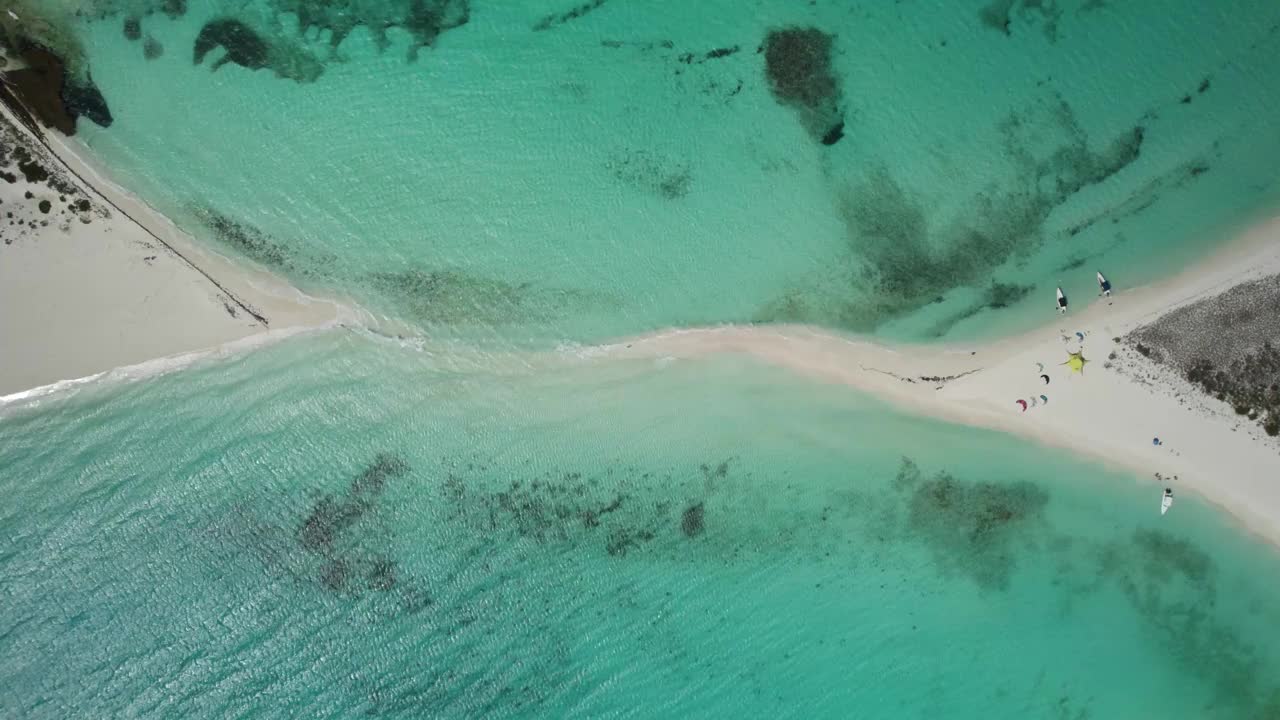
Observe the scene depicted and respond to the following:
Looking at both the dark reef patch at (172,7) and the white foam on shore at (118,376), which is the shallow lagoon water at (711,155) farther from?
the white foam on shore at (118,376)

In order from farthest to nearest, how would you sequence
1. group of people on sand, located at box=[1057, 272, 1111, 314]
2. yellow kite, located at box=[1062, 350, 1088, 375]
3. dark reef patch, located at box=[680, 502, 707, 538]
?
1. dark reef patch, located at box=[680, 502, 707, 538]
2. group of people on sand, located at box=[1057, 272, 1111, 314]
3. yellow kite, located at box=[1062, 350, 1088, 375]

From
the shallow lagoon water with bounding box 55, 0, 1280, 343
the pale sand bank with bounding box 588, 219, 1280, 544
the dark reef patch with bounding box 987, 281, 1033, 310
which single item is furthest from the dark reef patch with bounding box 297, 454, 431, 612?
the dark reef patch with bounding box 987, 281, 1033, 310

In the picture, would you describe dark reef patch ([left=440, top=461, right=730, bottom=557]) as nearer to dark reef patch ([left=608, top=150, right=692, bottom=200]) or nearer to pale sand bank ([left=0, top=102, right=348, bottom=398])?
pale sand bank ([left=0, top=102, right=348, bottom=398])

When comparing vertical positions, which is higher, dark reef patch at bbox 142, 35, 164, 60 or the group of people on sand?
dark reef patch at bbox 142, 35, 164, 60

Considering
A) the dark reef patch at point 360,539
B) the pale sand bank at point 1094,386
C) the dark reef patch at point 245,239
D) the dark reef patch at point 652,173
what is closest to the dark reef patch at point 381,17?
the dark reef patch at point 245,239

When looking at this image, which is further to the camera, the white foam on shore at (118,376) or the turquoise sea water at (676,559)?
the turquoise sea water at (676,559)

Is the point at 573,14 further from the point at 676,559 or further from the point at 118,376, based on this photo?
the point at 118,376

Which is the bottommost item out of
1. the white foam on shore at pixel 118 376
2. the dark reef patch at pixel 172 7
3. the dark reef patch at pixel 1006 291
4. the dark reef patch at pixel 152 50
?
the white foam on shore at pixel 118 376

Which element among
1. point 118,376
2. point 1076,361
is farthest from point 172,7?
point 1076,361
